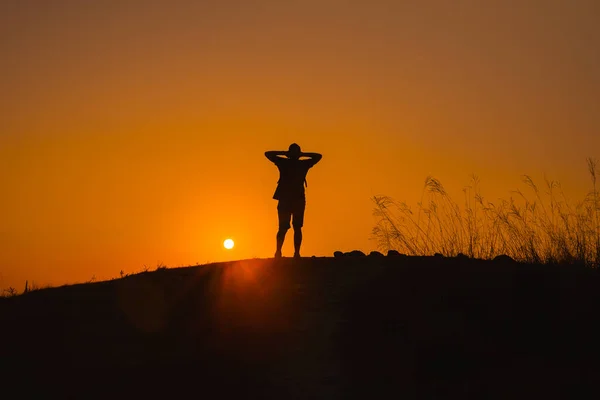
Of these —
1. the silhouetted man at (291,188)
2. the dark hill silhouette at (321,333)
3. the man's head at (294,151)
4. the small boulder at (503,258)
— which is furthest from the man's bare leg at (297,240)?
the small boulder at (503,258)

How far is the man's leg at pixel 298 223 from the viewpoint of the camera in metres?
17.0

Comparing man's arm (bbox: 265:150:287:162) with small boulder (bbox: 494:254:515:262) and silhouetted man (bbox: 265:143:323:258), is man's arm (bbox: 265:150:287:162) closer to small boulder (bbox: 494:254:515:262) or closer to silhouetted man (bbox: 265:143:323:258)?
silhouetted man (bbox: 265:143:323:258)

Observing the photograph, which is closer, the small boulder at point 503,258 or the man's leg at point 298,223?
the small boulder at point 503,258

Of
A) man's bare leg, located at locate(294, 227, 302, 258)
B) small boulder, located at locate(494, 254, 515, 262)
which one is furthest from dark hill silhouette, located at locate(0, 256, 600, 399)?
man's bare leg, located at locate(294, 227, 302, 258)

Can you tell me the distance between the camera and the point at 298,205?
55.8 ft

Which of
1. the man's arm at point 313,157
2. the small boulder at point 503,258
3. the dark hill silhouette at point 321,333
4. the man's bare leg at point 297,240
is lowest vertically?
the dark hill silhouette at point 321,333

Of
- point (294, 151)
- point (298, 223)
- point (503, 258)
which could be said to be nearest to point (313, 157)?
point (294, 151)

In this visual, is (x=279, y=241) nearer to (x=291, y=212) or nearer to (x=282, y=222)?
(x=282, y=222)

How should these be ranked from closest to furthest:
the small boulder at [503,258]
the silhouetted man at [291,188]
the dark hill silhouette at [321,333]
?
1. the dark hill silhouette at [321,333]
2. the small boulder at [503,258]
3. the silhouetted man at [291,188]

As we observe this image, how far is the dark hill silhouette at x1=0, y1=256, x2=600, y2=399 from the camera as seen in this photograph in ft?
33.6

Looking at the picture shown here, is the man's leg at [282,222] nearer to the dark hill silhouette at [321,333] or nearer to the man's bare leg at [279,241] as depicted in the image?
the man's bare leg at [279,241]

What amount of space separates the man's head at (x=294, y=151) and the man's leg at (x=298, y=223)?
96 cm

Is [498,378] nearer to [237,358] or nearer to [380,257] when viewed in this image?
[237,358]

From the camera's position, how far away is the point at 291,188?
16984 millimetres
